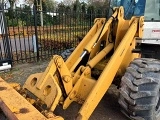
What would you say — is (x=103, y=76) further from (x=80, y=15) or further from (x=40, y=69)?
(x=80, y=15)

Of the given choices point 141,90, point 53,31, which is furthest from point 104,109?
point 53,31

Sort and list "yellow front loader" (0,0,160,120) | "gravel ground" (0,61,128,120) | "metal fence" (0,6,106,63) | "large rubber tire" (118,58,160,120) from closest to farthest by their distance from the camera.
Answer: "yellow front loader" (0,0,160,120)
"large rubber tire" (118,58,160,120)
"gravel ground" (0,61,128,120)
"metal fence" (0,6,106,63)

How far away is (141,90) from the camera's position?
10.7ft

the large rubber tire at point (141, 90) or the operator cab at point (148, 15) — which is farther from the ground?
the operator cab at point (148, 15)

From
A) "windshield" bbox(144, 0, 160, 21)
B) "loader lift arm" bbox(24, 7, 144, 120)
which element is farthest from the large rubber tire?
"windshield" bbox(144, 0, 160, 21)

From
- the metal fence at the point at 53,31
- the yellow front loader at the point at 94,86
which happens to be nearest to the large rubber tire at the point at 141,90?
the yellow front loader at the point at 94,86

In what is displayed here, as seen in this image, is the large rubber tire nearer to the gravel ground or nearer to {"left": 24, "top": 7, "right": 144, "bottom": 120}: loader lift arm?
{"left": 24, "top": 7, "right": 144, "bottom": 120}: loader lift arm

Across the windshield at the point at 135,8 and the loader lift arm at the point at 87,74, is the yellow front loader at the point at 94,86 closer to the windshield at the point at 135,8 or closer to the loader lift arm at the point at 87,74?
the loader lift arm at the point at 87,74

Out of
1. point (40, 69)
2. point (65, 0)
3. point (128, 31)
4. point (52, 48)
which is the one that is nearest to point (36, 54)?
point (52, 48)

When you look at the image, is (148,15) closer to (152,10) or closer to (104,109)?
(152,10)

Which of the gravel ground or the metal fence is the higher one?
the metal fence

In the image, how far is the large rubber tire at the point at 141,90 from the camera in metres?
3.27

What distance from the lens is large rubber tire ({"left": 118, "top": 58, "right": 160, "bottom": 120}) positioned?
327 cm

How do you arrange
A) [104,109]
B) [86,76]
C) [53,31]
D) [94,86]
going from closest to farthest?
[94,86], [86,76], [104,109], [53,31]
